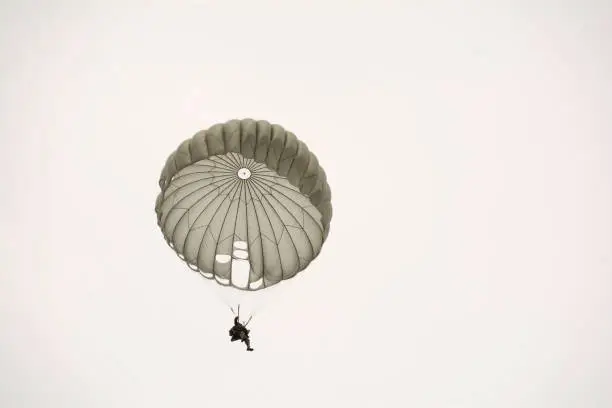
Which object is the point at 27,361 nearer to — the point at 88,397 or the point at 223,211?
the point at 88,397

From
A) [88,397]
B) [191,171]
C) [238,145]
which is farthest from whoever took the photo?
[88,397]

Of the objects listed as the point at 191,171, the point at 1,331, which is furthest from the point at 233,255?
the point at 1,331

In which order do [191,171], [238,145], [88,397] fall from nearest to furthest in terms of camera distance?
[238,145] < [191,171] < [88,397]

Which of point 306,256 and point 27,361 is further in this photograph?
point 27,361

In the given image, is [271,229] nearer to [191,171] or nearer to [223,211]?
[223,211]

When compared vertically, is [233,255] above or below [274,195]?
below

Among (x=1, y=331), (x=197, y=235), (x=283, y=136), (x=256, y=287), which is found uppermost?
(x=1, y=331)
